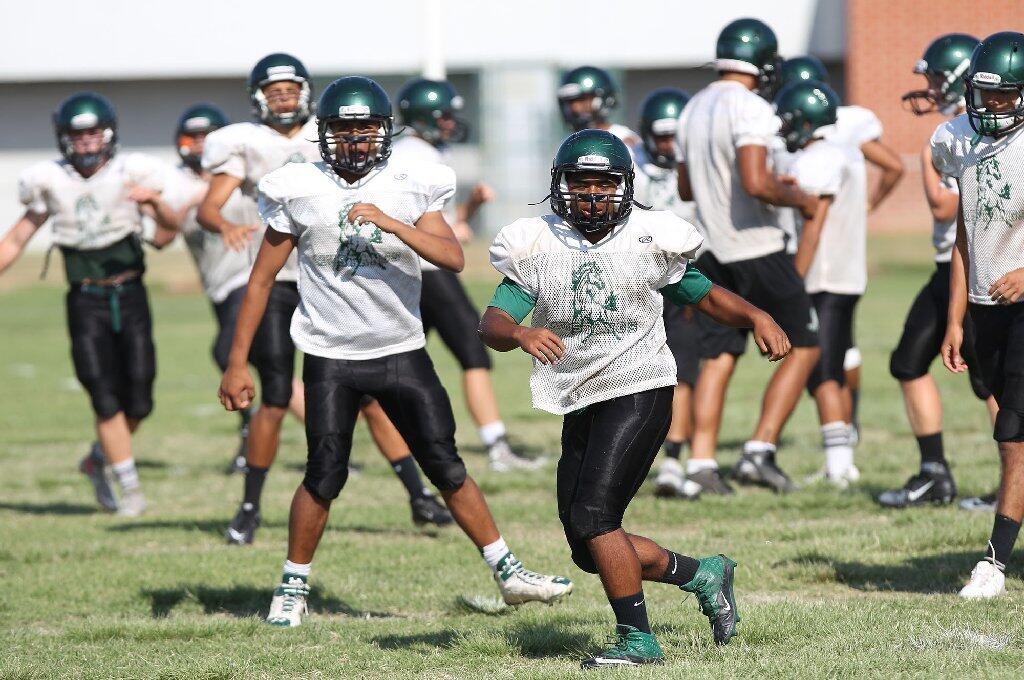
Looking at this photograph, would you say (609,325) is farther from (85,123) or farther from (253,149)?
(85,123)

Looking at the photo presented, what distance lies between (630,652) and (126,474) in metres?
4.19

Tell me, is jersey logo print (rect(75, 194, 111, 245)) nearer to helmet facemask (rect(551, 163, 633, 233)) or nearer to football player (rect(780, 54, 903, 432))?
football player (rect(780, 54, 903, 432))

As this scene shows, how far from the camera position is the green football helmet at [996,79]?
524cm

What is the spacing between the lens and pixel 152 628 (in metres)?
5.31

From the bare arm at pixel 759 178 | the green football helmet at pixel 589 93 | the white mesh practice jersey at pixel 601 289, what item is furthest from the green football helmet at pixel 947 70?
the white mesh practice jersey at pixel 601 289

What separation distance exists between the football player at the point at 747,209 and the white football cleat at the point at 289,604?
275cm

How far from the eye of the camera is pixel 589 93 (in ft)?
29.2

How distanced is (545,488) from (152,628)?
315 cm

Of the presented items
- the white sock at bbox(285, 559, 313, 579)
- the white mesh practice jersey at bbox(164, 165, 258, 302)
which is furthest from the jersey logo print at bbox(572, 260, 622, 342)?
the white mesh practice jersey at bbox(164, 165, 258, 302)

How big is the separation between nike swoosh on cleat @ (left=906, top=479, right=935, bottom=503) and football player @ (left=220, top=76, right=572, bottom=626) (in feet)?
7.58

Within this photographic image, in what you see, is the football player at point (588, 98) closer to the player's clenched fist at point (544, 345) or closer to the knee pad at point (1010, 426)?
the knee pad at point (1010, 426)

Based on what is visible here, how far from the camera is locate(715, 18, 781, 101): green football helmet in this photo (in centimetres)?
749

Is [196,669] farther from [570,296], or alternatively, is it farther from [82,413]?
[82,413]

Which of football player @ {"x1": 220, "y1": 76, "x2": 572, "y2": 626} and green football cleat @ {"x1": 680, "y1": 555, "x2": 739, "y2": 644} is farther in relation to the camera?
football player @ {"x1": 220, "y1": 76, "x2": 572, "y2": 626}
